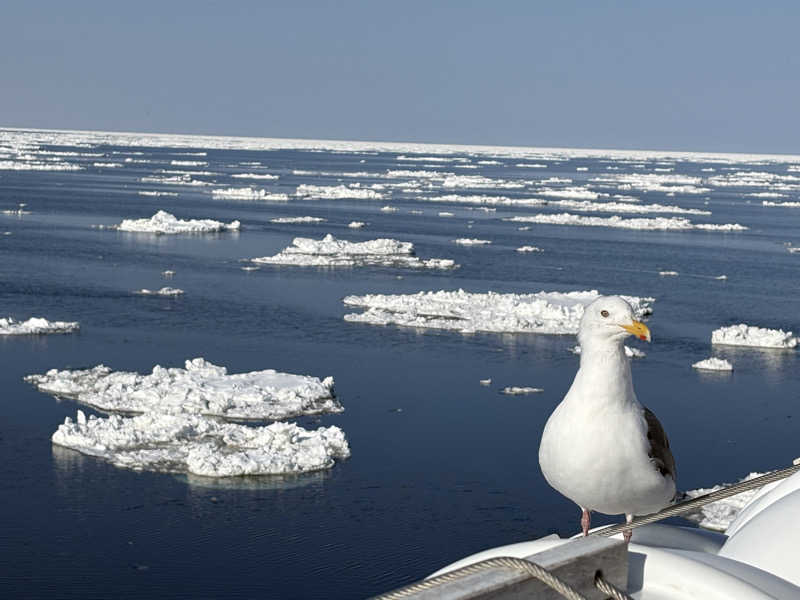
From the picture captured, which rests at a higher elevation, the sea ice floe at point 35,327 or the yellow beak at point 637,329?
the yellow beak at point 637,329

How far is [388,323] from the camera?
22.1 m

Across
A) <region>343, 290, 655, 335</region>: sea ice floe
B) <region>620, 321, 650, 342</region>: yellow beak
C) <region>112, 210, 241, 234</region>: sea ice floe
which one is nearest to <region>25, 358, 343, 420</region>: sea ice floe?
<region>343, 290, 655, 335</region>: sea ice floe

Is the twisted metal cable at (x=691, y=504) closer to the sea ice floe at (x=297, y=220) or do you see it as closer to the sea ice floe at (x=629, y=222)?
the sea ice floe at (x=297, y=220)

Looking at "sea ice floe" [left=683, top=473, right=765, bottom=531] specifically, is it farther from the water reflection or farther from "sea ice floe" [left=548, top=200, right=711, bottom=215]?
"sea ice floe" [left=548, top=200, right=711, bottom=215]

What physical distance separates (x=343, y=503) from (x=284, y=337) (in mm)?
8071

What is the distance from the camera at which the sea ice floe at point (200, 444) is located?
43.7 ft

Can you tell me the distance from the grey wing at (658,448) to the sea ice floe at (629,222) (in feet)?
130

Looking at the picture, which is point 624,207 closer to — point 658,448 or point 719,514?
point 719,514

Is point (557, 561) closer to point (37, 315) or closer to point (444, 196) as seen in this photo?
point (37, 315)

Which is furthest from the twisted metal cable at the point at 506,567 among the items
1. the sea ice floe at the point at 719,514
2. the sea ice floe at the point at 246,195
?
the sea ice floe at the point at 246,195

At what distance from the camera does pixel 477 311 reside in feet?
74.8

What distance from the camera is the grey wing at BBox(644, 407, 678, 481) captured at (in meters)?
→ 3.73

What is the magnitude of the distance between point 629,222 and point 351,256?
16069mm

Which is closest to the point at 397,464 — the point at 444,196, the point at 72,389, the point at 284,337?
the point at 72,389
